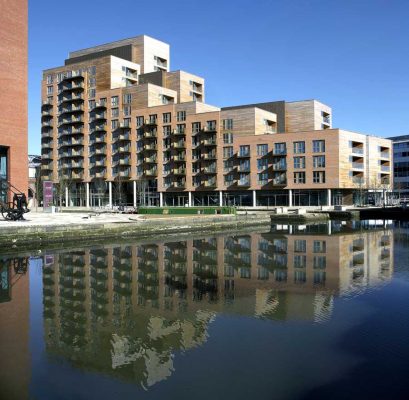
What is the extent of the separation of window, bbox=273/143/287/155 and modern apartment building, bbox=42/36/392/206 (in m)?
0.17

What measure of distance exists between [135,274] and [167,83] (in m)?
83.3

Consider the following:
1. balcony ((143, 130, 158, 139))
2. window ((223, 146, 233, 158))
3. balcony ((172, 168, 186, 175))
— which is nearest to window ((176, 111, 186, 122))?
balcony ((143, 130, 158, 139))

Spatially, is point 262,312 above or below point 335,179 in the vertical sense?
below

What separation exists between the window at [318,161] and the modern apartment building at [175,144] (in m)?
0.16

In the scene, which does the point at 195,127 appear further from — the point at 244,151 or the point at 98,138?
the point at 98,138

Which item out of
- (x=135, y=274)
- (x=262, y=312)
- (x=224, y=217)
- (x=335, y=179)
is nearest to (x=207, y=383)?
(x=262, y=312)

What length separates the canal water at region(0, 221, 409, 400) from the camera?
7.41 meters

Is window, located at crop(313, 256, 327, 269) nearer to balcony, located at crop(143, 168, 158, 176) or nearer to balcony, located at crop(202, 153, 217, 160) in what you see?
balcony, located at crop(202, 153, 217, 160)

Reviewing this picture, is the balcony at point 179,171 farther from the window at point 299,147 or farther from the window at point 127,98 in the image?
the window at point 299,147

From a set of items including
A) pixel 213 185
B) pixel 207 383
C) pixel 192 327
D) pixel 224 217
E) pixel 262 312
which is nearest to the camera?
pixel 207 383

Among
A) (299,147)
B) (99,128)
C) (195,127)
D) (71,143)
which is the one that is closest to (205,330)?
(299,147)

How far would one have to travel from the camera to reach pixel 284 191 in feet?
263

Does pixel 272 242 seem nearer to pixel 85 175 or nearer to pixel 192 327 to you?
pixel 192 327

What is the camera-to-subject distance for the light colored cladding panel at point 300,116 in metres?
88.7
